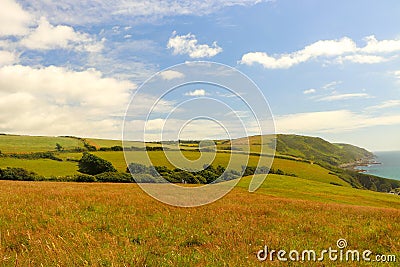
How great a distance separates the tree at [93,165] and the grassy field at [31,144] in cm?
3607

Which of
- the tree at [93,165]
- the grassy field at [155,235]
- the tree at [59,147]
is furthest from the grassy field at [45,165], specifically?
the grassy field at [155,235]

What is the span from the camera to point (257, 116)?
1141 centimetres

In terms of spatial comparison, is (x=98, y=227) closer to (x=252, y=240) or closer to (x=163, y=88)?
(x=252, y=240)

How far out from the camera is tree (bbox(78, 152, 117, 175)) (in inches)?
3452

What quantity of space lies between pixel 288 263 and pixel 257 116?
639 centimetres

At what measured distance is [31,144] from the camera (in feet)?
413

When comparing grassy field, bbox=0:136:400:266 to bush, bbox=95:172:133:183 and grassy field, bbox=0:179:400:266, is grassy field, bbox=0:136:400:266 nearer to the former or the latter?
grassy field, bbox=0:179:400:266

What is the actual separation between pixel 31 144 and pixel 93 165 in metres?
54.1

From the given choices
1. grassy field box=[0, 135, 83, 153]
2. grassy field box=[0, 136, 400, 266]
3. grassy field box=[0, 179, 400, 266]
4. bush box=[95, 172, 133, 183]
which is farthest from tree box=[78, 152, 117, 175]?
grassy field box=[0, 179, 400, 266]

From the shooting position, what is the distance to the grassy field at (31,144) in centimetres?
11338

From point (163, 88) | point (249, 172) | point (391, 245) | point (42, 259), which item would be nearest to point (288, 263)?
point (391, 245)

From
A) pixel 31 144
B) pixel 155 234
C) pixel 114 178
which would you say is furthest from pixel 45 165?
pixel 155 234

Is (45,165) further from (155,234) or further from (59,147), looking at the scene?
(155,234)

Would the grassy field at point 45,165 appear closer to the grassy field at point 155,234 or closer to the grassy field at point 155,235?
the grassy field at point 155,234
